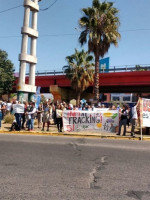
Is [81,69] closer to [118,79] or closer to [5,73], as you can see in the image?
[118,79]

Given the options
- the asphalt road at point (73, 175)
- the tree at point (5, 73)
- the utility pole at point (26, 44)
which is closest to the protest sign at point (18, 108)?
the asphalt road at point (73, 175)

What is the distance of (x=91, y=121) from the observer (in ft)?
44.6

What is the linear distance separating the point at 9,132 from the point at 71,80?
2023 centimetres

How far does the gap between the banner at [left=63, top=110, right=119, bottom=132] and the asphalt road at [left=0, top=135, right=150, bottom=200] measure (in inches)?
216

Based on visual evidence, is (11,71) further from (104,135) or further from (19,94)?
(104,135)

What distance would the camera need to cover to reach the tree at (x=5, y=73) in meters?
38.8

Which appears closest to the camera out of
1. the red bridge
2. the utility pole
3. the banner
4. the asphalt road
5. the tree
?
the asphalt road

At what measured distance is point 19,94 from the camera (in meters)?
26.4

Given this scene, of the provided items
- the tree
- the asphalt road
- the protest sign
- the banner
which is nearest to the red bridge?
the tree

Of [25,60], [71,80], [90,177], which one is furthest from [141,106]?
[71,80]

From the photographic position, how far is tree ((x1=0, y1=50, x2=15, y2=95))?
127 feet

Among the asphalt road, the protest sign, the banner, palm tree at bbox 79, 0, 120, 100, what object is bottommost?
the asphalt road

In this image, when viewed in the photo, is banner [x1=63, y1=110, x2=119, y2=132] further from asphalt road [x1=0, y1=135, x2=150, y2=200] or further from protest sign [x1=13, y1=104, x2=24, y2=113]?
asphalt road [x1=0, y1=135, x2=150, y2=200]

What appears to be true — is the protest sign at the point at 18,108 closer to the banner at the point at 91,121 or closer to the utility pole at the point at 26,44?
the banner at the point at 91,121
